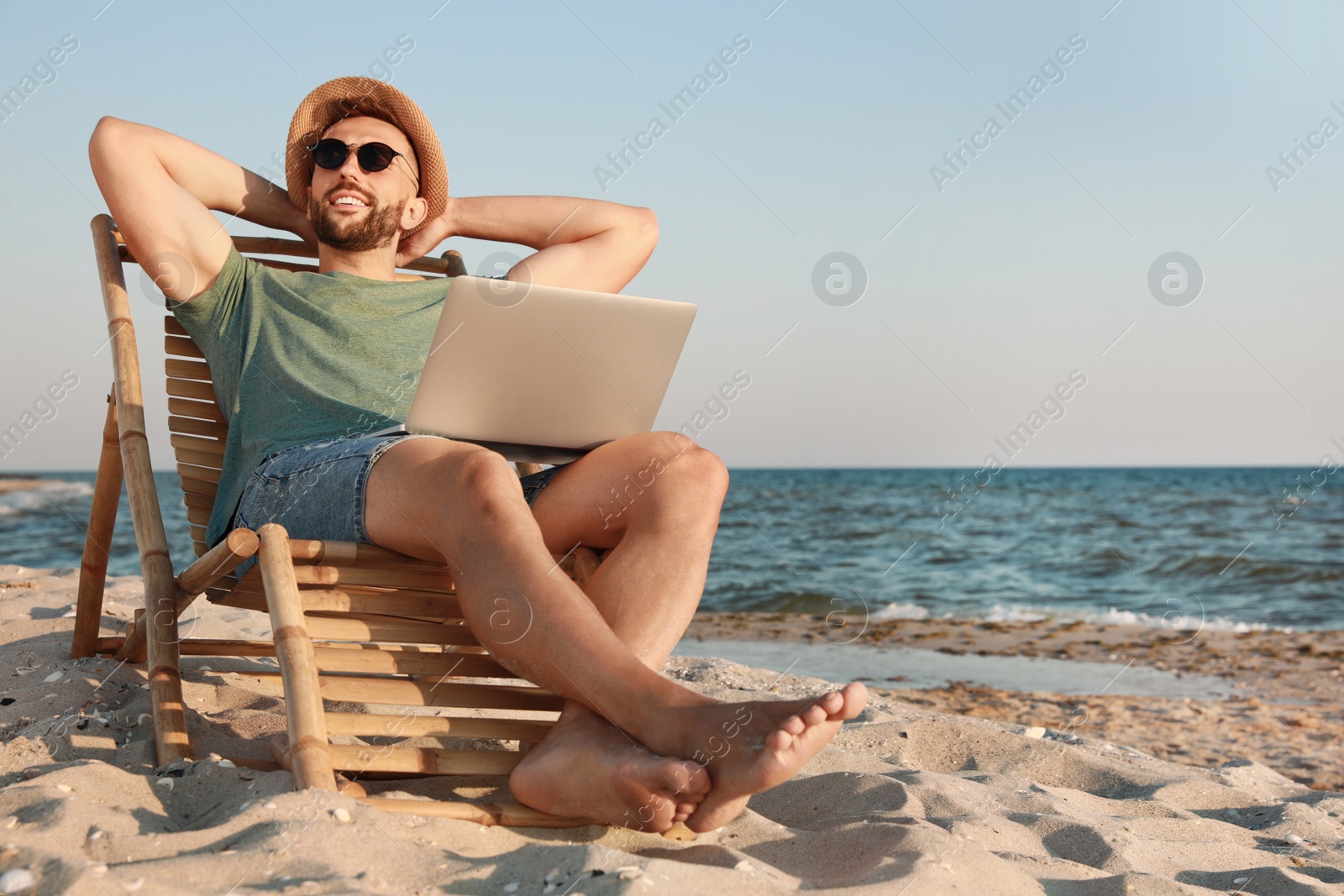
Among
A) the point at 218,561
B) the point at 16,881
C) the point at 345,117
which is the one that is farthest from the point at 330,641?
the point at 345,117

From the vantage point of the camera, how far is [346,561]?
2.09m

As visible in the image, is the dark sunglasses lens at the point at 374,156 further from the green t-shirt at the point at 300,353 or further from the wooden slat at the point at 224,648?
the wooden slat at the point at 224,648

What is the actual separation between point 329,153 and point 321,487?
101 cm

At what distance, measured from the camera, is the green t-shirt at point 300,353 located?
93.8 inches

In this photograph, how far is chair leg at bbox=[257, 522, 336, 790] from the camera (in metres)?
1.64

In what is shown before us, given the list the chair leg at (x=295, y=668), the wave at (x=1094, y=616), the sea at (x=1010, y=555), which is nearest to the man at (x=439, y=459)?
the chair leg at (x=295, y=668)

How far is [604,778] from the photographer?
5.09 ft

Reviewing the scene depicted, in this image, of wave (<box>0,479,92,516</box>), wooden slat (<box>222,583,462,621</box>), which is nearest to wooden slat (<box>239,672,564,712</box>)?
wooden slat (<box>222,583,462,621</box>)

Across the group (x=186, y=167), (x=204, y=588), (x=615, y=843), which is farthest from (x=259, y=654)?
(x=615, y=843)

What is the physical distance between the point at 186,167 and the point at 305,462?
2.98 ft

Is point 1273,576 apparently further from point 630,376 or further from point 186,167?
point 186,167

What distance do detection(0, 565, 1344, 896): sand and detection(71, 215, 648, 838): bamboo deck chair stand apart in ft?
0.29

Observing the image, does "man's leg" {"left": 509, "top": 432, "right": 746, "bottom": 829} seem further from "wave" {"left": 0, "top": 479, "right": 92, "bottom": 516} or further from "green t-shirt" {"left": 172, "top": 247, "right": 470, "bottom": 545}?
"wave" {"left": 0, "top": 479, "right": 92, "bottom": 516}

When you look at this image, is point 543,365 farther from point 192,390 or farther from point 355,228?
point 192,390
